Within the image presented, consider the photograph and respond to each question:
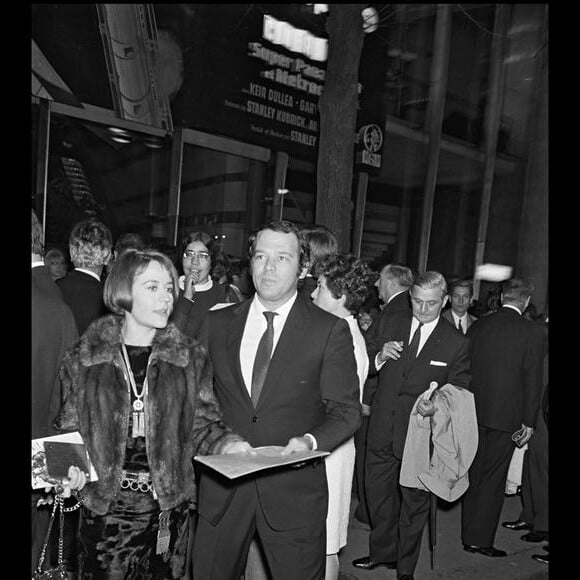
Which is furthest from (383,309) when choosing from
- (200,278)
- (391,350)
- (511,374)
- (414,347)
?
(200,278)

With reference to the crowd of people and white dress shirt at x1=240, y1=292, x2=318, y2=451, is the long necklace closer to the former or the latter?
the crowd of people

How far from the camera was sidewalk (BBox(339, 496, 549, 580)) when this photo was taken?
17.0 feet

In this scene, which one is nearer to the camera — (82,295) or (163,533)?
(163,533)

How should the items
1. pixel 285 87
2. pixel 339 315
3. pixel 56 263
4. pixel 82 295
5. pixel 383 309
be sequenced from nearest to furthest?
pixel 339 315 → pixel 82 295 → pixel 383 309 → pixel 56 263 → pixel 285 87

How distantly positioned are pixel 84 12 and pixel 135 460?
743 cm

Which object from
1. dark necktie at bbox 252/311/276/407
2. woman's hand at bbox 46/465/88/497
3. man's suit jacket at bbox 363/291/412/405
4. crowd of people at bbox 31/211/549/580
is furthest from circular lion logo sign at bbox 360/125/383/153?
woman's hand at bbox 46/465/88/497

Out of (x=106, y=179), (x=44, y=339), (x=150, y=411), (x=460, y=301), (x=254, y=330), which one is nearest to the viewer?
→ (x=150, y=411)

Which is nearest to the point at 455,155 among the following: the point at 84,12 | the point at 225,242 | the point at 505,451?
the point at 225,242

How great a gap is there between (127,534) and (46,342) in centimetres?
114

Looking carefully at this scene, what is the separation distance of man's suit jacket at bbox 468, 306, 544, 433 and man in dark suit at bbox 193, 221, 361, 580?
9.24ft

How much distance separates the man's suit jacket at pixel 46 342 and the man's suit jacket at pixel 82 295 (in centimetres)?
108

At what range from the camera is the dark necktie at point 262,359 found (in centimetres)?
323

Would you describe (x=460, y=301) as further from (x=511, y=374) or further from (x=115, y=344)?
(x=115, y=344)

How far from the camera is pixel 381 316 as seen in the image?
5594 millimetres
